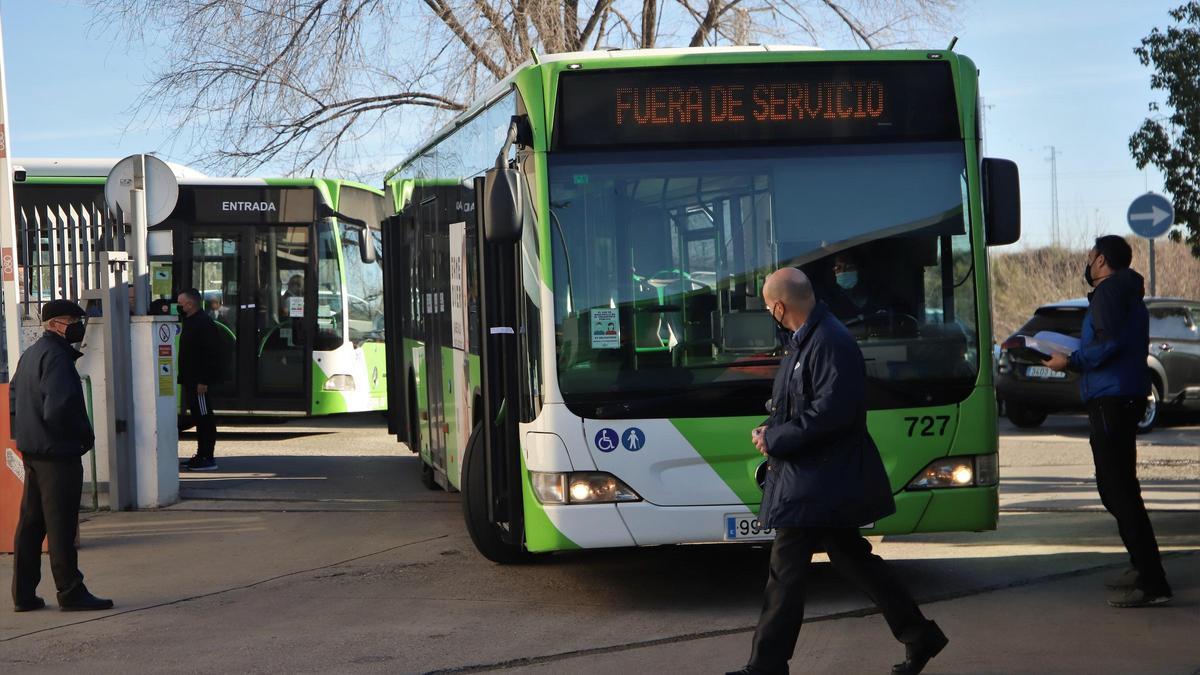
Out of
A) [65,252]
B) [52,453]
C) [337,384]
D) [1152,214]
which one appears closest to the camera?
[52,453]

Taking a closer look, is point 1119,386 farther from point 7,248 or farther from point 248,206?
point 248,206

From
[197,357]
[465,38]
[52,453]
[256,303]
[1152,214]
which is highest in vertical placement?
[465,38]

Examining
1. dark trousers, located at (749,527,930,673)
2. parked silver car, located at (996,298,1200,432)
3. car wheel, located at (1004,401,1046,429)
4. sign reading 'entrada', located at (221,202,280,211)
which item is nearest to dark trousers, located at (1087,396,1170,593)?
dark trousers, located at (749,527,930,673)

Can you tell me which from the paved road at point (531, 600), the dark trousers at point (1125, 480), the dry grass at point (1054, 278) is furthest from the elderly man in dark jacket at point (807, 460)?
the dry grass at point (1054, 278)

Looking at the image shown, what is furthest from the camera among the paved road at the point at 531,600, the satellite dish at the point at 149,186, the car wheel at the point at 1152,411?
the car wheel at the point at 1152,411

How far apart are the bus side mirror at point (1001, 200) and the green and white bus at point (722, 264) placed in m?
0.01

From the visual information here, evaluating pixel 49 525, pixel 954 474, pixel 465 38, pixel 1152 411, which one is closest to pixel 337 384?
pixel 465 38

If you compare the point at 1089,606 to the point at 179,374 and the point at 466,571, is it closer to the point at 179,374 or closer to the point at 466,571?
the point at 466,571

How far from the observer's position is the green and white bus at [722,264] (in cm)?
783

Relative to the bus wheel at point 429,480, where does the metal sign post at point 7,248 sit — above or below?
above

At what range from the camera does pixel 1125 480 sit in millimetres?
7996

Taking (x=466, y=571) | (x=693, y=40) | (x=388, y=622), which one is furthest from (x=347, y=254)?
(x=388, y=622)

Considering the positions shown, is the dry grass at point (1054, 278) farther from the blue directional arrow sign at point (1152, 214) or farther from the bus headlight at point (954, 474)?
the bus headlight at point (954, 474)

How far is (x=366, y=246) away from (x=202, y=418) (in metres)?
4.70
